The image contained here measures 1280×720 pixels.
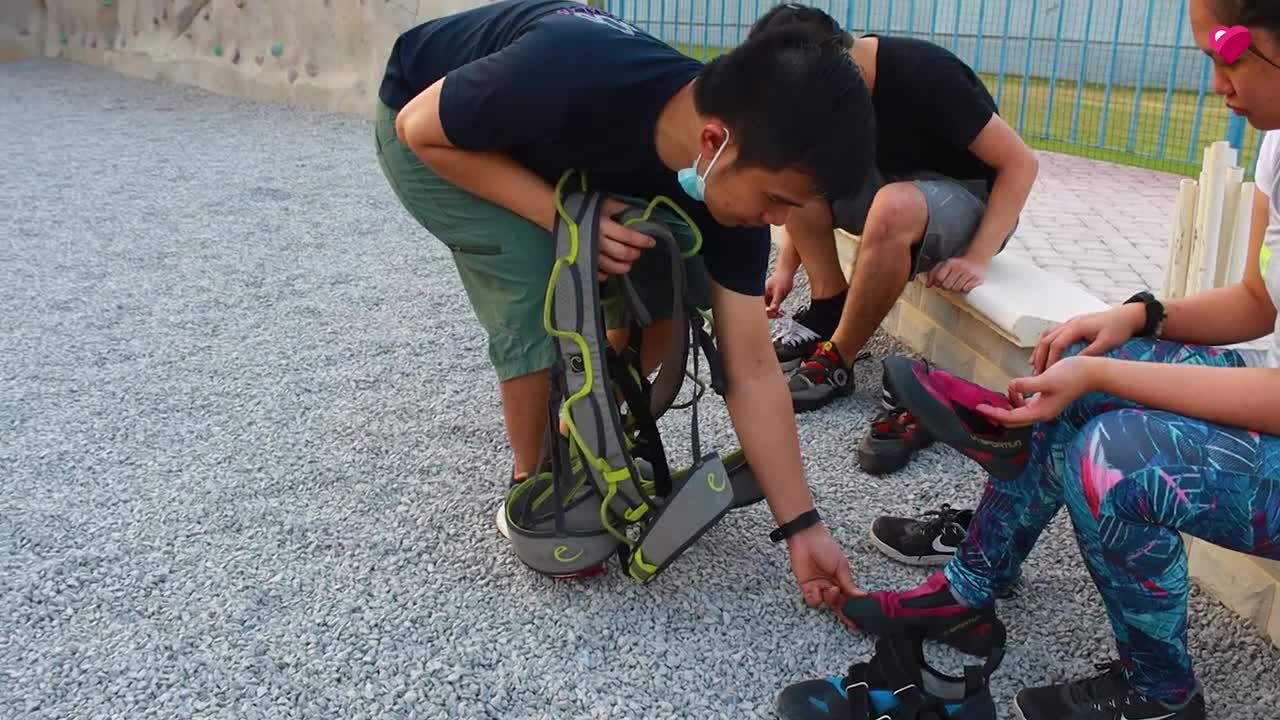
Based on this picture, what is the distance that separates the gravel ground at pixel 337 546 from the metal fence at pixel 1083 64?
2.99 meters

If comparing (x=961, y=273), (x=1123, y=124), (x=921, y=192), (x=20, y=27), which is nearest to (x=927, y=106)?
(x=921, y=192)

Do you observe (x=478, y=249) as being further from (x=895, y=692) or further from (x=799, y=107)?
(x=895, y=692)

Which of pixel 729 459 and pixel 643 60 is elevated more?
pixel 643 60

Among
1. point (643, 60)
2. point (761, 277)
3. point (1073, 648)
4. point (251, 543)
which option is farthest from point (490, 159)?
point (1073, 648)

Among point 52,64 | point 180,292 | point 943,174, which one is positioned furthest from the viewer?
point 52,64

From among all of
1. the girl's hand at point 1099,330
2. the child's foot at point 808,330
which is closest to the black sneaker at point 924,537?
the girl's hand at point 1099,330

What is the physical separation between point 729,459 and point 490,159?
0.72m

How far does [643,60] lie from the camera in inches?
73.2

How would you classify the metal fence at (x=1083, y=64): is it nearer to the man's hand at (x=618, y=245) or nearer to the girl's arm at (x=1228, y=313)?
the girl's arm at (x=1228, y=313)

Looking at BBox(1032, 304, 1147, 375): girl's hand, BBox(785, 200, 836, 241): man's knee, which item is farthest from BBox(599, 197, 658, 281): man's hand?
BBox(785, 200, 836, 241): man's knee

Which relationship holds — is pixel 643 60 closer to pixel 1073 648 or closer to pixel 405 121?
pixel 405 121

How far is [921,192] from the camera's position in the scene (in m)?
2.75

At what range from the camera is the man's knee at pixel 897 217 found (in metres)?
2.73

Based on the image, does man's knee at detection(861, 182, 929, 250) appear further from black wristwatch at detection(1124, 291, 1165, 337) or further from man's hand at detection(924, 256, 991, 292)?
black wristwatch at detection(1124, 291, 1165, 337)
